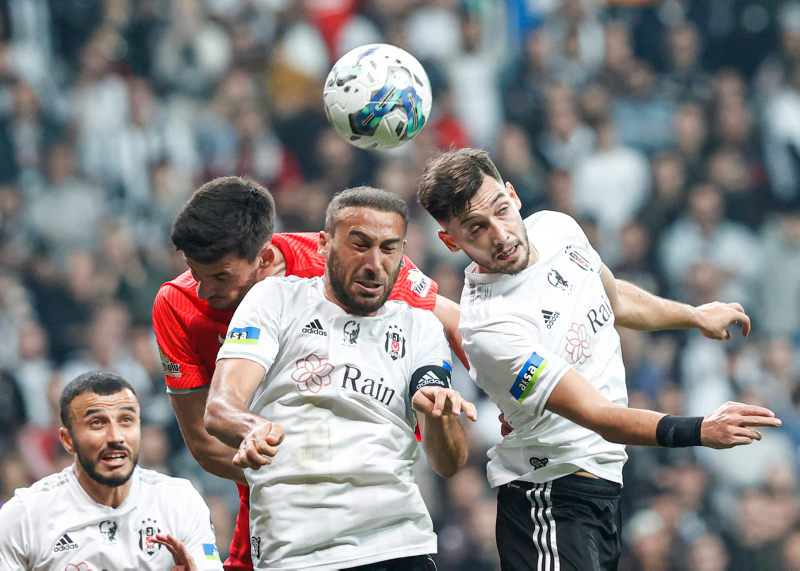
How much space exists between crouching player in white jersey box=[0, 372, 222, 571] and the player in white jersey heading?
1687 millimetres

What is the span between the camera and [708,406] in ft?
30.2

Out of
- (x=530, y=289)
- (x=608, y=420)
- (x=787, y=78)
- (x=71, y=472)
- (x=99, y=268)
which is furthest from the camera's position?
(x=787, y=78)

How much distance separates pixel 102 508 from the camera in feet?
17.2

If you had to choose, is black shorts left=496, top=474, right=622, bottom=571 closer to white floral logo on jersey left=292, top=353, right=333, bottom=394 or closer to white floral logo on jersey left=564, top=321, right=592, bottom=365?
white floral logo on jersey left=564, top=321, right=592, bottom=365

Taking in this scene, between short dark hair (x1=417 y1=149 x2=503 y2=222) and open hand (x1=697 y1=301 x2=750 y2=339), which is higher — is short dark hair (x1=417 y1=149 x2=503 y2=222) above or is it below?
above

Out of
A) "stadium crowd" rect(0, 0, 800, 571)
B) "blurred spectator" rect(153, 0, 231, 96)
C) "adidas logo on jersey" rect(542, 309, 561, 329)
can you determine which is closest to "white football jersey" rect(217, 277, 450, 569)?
"adidas logo on jersey" rect(542, 309, 561, 329)

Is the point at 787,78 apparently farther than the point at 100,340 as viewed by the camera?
Yes

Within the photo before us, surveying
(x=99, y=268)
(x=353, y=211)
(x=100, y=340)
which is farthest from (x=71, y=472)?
(x=99, y=268)

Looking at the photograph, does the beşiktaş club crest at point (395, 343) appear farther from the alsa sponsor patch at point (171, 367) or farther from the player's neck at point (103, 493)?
the player's neck at point (103, 493)

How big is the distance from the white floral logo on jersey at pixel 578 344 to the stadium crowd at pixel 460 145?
13.7 ft

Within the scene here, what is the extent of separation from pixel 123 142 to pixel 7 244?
1.65 m

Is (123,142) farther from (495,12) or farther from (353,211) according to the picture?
(353,211)

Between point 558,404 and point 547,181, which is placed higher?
point 547,181

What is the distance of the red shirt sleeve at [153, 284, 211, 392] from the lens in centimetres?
489
